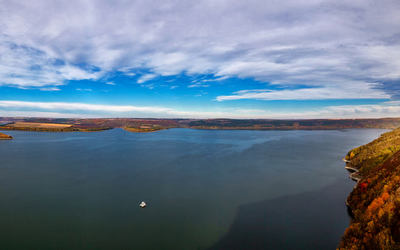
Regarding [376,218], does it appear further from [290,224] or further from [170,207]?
[170,207]

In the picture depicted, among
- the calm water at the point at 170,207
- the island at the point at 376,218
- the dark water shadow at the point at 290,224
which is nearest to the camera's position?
the island at the point at 376,218

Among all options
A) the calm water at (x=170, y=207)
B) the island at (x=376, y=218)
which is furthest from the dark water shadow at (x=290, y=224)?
the island at (x=376, y=218)

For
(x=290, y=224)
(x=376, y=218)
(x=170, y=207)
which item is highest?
(x=376, y=218)

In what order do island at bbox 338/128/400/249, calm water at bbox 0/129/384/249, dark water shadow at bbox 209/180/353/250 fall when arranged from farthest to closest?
1. calm water at bbox 0/129/384/249
2. dark water shadow at bbox 209/180/353/250
3. island at bbox 338/128/400/249

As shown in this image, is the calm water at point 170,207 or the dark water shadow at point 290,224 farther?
the calm water at point 170,207

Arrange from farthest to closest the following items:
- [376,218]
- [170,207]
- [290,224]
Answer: [170,207] → [290,224] → [376,218]

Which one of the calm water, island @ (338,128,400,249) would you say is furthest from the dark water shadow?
island @ (338,128,400,249)

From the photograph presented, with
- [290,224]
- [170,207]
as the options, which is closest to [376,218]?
[290,224]

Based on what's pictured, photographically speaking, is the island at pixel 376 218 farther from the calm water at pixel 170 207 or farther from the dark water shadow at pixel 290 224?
the calm water at pixel 170 207

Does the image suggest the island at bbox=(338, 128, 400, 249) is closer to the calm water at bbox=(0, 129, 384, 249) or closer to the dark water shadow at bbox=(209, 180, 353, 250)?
the dark water shadow at bbox=(209, 180, 353, 250)

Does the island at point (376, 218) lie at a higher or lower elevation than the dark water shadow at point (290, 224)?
higher
